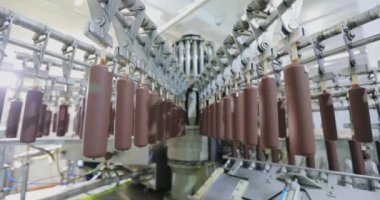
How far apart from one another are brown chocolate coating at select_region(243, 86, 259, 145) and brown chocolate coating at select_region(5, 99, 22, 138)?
1020mm

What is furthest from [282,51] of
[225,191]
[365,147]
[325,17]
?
[325,17]

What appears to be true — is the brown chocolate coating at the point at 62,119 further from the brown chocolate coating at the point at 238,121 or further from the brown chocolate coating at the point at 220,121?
the brown chocolate coating at the point at 238,121

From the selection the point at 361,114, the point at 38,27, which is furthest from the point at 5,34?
the point at 361,114

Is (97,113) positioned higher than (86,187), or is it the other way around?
(97,113)

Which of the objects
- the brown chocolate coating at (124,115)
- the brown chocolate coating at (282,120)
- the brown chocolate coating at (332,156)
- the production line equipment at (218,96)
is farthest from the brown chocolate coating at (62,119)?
the brown chocolate coating at (332,156)

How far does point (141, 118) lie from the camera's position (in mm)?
595

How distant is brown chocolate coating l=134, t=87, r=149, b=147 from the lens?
58cm

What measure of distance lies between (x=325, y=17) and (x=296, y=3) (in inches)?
105

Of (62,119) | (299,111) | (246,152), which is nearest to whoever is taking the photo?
(299,111)

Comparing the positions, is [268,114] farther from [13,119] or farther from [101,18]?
[13,119]

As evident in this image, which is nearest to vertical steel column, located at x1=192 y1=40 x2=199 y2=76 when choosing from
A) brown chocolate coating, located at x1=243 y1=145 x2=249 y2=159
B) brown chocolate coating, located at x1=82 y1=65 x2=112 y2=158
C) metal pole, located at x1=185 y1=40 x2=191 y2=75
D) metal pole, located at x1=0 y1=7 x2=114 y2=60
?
metal pole, located at x1=185 y1=40 x2=191 y2=75

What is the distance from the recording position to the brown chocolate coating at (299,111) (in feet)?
1.22

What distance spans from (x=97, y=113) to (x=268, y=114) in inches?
15.0

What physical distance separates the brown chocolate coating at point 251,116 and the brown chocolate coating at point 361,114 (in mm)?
309
